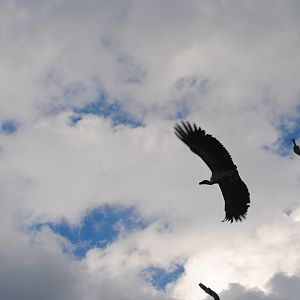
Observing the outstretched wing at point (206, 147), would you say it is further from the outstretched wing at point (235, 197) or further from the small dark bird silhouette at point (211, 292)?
the small dark bird silhouette at point (211, 292)

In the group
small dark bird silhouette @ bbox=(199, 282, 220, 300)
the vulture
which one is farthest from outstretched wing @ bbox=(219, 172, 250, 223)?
small dark bird silhouette @ bbox=(199, 282, 220, 300)

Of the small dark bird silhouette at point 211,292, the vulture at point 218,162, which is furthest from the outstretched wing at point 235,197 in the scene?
the small dark bird silhouette at point 211,292

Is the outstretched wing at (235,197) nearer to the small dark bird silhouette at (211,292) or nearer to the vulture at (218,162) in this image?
the vulture at (218,162)

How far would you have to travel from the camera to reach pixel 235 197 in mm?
24891

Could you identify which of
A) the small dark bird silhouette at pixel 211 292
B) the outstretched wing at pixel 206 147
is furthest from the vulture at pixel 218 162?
the small dark bird silhouette at pixel 211 292

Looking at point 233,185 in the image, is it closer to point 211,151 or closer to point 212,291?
point 211,151

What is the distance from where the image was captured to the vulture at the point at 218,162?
882 inches

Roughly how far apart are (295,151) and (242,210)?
A: 504 inches

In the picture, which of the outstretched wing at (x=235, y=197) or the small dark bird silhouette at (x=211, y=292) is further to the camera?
the outstretched wing at (x=235, y=197)

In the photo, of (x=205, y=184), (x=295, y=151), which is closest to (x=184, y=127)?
(x=205, y=184)

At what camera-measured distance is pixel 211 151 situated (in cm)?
2261

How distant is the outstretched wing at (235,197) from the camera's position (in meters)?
23.9

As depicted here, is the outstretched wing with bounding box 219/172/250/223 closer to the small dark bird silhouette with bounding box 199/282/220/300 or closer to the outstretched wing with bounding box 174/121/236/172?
the outstretched wing with bounding box 174/121/236/172

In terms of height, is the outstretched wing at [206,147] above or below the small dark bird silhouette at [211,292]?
above
